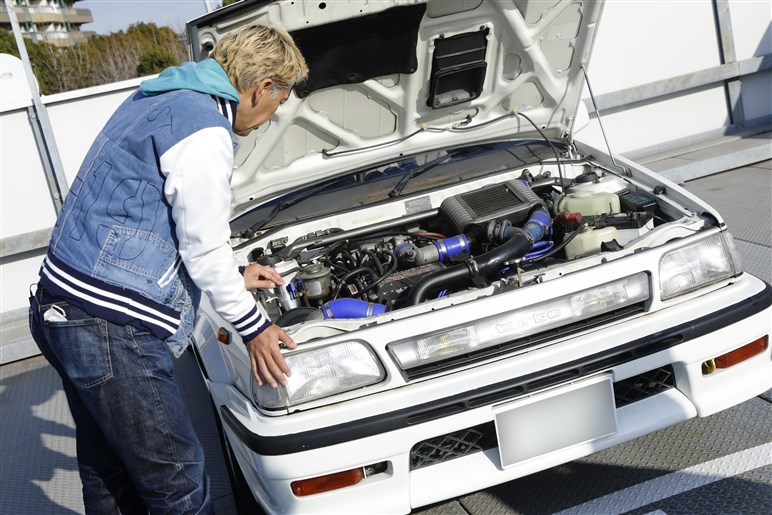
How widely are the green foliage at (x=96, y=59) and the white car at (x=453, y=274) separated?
544 inches

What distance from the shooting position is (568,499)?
8.50 feet

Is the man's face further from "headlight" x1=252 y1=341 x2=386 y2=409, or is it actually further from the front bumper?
the front bumper

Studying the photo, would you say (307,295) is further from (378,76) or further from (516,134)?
(516,134)

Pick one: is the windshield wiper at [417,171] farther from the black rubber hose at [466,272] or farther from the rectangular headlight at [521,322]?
the rectangular headlight at [521,322]

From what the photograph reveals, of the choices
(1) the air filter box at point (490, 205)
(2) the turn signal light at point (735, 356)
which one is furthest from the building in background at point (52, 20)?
(2) the turn signal light at point (735, 356)

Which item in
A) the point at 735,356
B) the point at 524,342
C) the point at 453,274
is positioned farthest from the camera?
the point at 453,274

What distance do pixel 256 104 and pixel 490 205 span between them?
139 cm

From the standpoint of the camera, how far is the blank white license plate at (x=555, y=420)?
219 cm

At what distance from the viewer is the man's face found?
1.98m

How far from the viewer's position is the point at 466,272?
2619 mm

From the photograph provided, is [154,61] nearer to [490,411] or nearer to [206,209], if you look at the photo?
[206,209]

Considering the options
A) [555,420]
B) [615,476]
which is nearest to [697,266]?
[555,420]

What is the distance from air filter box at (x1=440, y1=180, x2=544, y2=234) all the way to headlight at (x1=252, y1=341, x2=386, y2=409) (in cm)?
104

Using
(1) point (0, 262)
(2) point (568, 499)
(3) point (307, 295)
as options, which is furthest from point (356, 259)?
(1) point (0, 262)
